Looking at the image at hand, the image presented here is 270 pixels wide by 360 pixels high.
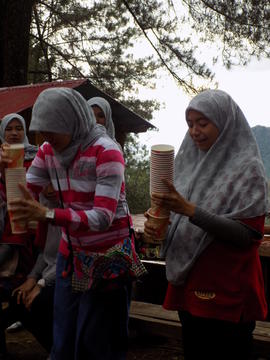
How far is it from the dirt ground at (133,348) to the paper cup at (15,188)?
83.3 inches

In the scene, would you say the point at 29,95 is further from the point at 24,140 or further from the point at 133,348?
the point at 133,348

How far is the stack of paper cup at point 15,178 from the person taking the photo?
205cm

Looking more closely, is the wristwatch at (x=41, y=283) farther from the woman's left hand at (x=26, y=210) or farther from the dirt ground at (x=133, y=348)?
the woman's left hand at (x=26, y=210)

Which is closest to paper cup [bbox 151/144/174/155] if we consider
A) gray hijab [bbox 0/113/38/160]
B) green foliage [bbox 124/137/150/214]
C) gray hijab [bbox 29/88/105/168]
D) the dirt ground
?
gray hijab [bbox 29/88/105/168]

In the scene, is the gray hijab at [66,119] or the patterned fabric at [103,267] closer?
the gray hijab at [66,119]

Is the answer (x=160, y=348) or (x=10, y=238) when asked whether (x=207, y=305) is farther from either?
(x=160, y=348)

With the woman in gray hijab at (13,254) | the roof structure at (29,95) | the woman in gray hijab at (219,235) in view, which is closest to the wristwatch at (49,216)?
the woman in gray hijab at (219,235)

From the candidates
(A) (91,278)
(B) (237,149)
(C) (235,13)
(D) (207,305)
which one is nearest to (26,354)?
(A) (91,278)

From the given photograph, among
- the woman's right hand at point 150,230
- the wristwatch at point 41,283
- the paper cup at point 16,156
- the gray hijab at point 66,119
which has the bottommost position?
the wristwatch at point 41,283

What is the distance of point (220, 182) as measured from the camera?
2141mm

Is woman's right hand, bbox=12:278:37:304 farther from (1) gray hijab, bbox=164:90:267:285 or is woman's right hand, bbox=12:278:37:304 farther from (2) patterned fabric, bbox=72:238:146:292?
(1) gray hijab, bbox=164:90:267:285

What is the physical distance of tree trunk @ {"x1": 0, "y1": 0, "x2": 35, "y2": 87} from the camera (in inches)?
308

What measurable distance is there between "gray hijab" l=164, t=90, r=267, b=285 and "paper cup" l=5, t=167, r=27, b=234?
64cm

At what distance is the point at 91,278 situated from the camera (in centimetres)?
229
